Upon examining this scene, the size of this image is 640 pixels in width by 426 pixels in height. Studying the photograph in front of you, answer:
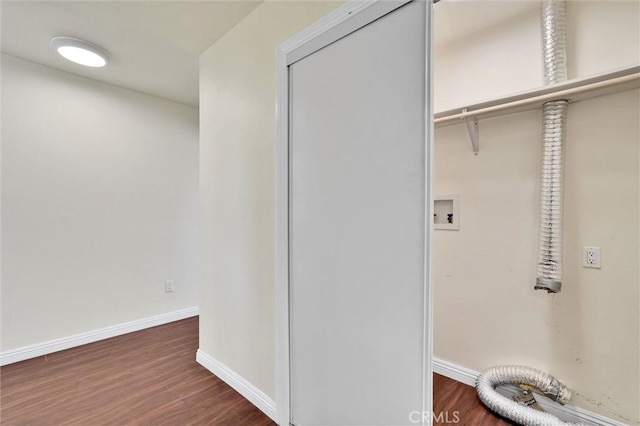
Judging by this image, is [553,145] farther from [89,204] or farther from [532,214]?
[89,204]

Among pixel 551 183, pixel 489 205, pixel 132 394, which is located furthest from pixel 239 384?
pixel 551 183

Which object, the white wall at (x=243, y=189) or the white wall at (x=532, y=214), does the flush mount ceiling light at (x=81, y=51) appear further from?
the white wall at (x=532, y=214)

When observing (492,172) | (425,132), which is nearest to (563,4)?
(492,172)

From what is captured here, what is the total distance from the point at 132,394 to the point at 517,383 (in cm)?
255

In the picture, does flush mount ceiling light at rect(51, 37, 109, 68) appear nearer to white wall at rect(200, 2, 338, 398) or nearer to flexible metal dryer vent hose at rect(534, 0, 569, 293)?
white wall at rect(200, 2, 338, 398)

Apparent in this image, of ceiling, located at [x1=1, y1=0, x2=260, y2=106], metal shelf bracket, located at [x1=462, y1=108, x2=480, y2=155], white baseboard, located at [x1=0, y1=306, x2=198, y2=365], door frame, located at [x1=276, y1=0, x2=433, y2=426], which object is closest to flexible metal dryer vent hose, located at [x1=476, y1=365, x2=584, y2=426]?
door frame, located at [x1=276, y1=0, x2=433, y2=426]

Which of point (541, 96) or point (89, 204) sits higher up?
point (541, 96)

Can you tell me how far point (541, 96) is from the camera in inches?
68.2

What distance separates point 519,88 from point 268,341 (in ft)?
7.52

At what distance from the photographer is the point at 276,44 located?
5.78 feet

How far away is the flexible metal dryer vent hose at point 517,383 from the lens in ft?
5.51

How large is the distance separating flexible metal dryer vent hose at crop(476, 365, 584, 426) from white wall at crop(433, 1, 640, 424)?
71mm

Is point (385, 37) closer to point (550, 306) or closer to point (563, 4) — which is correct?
point (563, 4)

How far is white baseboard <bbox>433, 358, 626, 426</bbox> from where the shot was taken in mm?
1697
